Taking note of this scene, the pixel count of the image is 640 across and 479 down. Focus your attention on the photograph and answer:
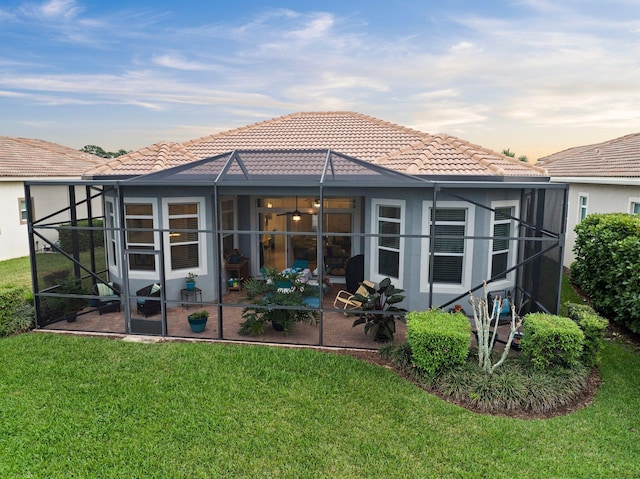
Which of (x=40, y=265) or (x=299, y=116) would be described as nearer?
(x=40, y=265)

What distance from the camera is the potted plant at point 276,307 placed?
338 inches

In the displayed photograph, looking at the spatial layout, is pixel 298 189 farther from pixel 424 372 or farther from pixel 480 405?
pixel 480 405

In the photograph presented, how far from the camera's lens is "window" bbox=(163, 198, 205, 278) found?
1094 centimetres

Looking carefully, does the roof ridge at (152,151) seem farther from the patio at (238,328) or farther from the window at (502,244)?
the window at (502,244)

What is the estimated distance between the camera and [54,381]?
6.77 meters

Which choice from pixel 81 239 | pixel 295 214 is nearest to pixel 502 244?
pixel 295 214

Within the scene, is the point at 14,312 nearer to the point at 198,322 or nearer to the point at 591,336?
the point at 198,322

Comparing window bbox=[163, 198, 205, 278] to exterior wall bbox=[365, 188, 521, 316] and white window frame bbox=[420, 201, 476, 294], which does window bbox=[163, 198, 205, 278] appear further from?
white window frame bbox=[420, 201, 476, 294]

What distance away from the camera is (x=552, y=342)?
654 cm

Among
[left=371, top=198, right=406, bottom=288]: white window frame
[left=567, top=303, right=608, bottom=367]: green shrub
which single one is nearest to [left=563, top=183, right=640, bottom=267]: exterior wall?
[left=371, top=198, right=406, bottom=288]: white window frame

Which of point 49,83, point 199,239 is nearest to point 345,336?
point 199,239

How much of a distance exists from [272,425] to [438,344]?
2.89 meters

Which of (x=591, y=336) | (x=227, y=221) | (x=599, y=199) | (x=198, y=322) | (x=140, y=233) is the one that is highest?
(x=599, y=199)

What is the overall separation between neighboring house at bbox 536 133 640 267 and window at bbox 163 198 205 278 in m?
10.7
